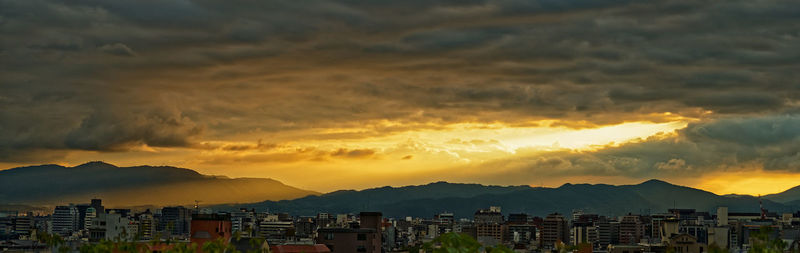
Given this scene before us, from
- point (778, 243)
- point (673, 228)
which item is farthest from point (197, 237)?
point (673, 228)

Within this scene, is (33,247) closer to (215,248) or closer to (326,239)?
(326,239)

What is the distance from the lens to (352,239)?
13275cm

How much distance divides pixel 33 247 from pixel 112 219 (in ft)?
61.3

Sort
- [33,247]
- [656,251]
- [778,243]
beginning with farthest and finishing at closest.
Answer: [656,251] → [33,247] → [778,243]

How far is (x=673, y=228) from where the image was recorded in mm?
198625

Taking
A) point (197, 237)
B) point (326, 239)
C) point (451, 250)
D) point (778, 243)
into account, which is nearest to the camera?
point (451, 250)

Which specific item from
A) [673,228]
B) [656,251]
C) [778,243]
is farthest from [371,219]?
[778,243]

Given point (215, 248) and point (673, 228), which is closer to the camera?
point (215, 248)

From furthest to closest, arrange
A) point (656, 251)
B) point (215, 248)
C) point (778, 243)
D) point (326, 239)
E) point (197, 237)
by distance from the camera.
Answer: point (656, 251)
point (326, 239)
point (197, 237)
point (215, 248)
point (778, 243)

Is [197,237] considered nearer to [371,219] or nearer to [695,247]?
[371,219]

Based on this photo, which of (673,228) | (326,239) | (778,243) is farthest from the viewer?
(673,228)

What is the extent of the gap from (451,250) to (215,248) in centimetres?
2045

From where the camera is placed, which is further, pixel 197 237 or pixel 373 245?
pixel 373 245

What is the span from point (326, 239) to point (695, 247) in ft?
168
